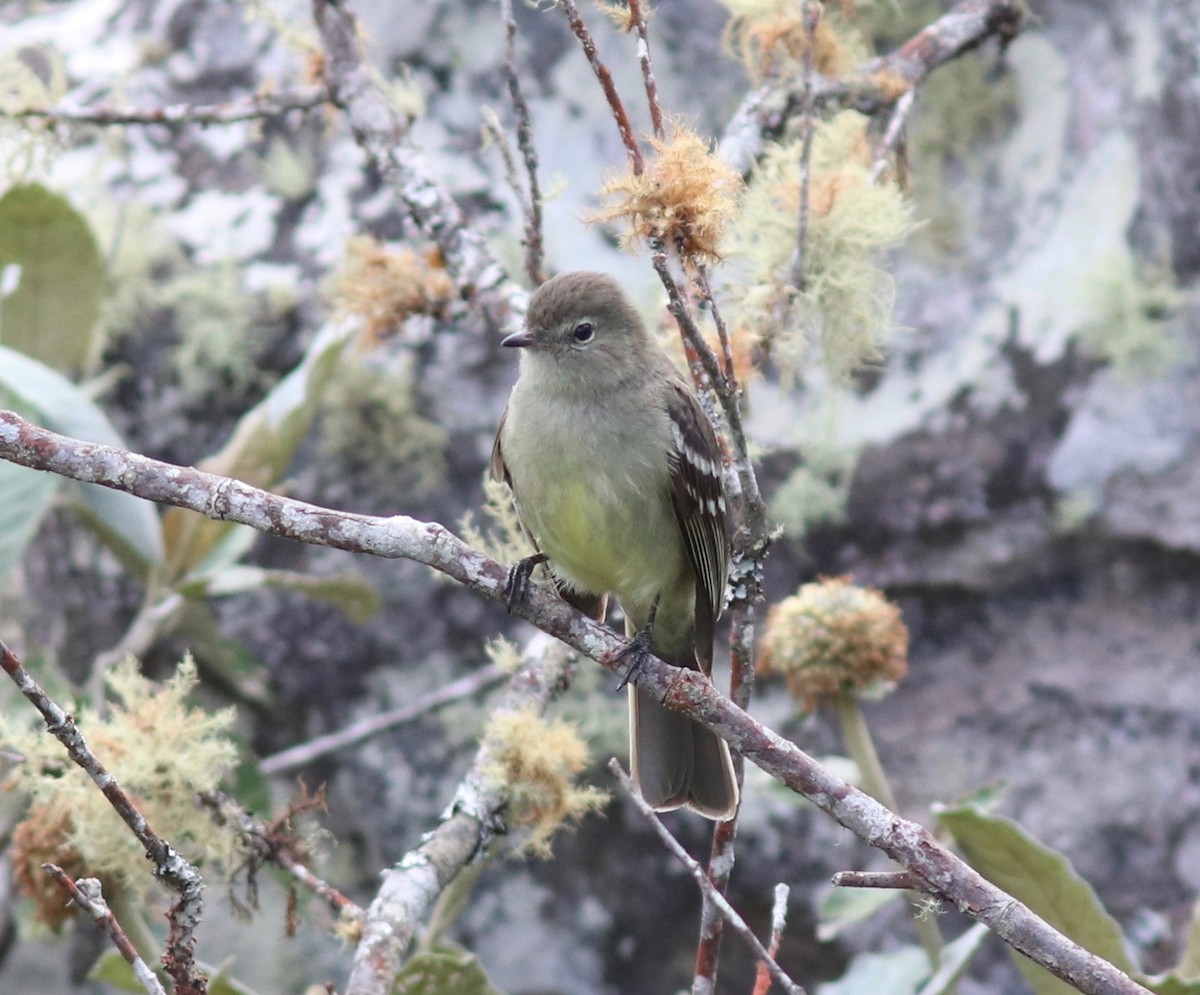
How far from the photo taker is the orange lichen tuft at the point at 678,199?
233cm

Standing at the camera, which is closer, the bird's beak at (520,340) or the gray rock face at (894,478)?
the bird's beak at (520,340)

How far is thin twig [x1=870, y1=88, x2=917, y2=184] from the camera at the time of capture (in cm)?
374

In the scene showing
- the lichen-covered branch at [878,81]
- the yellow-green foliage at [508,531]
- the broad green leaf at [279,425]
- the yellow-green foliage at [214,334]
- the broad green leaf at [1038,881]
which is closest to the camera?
the broad green leaf at [1038,881]

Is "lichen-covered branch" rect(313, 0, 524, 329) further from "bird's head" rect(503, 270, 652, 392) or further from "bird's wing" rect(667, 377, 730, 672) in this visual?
"bird's wing" rect(667, 377, 730, 672)

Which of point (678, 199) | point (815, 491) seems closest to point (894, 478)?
point (815, 491)

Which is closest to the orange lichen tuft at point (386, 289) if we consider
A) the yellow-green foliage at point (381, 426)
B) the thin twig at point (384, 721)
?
the yellow-green foliage at point (381, 426)

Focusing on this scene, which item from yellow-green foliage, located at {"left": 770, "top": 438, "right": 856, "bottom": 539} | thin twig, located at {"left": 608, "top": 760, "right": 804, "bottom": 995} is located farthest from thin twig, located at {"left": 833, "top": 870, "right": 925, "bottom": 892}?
yellow-green foliage, located at {"left": 770, "top": 438, "right": 856, "bottom": 539}

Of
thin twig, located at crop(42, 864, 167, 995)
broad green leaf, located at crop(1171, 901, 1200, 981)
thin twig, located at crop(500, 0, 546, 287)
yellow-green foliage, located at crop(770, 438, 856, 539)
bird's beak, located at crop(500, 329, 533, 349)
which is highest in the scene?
yellow-green foliage, located at crop(770, 438, 856, 539)

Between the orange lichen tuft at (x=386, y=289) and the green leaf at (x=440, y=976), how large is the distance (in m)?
1.73

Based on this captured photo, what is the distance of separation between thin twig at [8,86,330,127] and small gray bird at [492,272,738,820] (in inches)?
44.7

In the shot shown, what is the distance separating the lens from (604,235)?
448 cm

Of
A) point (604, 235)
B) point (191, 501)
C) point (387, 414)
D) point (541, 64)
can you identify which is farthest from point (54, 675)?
point (541, 64)

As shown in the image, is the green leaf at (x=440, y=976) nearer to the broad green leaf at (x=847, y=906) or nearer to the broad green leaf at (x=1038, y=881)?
the broad green leaf at (x=847, y=906)

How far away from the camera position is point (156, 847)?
1.91m
